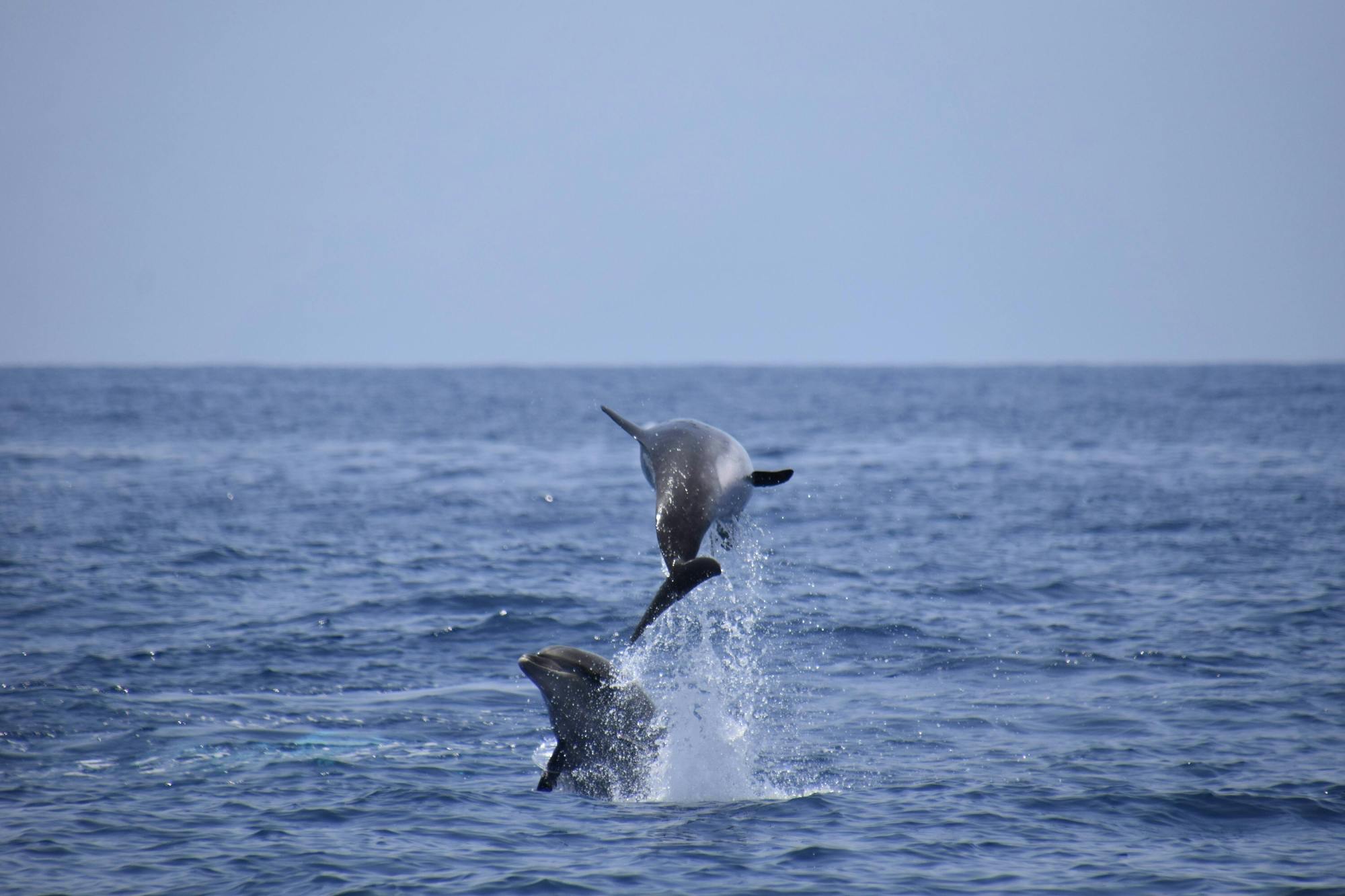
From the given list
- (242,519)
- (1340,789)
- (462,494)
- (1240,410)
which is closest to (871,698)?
(1340,789)

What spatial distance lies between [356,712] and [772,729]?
18.4 ft

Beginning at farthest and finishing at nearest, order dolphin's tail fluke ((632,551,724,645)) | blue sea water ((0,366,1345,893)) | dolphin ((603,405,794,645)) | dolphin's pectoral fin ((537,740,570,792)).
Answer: dolphin's pectoral fin ((537,740,570,792))
blue sea water ((0,366,1345,893))
dolphin ((603,405,794,645))
dolphin's tail fluke ((632,551,724,645))

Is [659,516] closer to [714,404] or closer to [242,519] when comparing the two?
[242,519]

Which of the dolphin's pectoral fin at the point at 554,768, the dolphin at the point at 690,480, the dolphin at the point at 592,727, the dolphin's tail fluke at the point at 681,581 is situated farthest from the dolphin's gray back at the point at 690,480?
the dolphin's pectoral fin at the point at 554,768

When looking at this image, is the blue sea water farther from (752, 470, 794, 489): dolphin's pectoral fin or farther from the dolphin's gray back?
the dolphin's gray back

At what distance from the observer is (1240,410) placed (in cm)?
9306

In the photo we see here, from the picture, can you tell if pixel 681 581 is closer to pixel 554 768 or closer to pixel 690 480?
pixel 690 480

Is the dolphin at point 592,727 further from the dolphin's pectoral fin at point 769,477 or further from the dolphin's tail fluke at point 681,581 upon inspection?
the dolphin's tail fluke at point 681,581

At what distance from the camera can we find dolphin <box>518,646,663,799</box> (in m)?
15.2

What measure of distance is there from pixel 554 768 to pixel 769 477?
15.1 ft

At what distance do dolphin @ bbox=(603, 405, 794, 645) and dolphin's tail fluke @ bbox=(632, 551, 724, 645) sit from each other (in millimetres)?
45

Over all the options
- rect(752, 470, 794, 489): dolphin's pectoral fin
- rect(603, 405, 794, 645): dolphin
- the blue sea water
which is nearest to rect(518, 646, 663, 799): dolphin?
the blue sea water

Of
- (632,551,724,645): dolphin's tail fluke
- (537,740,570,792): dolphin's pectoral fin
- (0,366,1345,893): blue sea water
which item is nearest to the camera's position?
(632,551,724,645): dolphin's tail fluke

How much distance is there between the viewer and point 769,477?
1270cm
